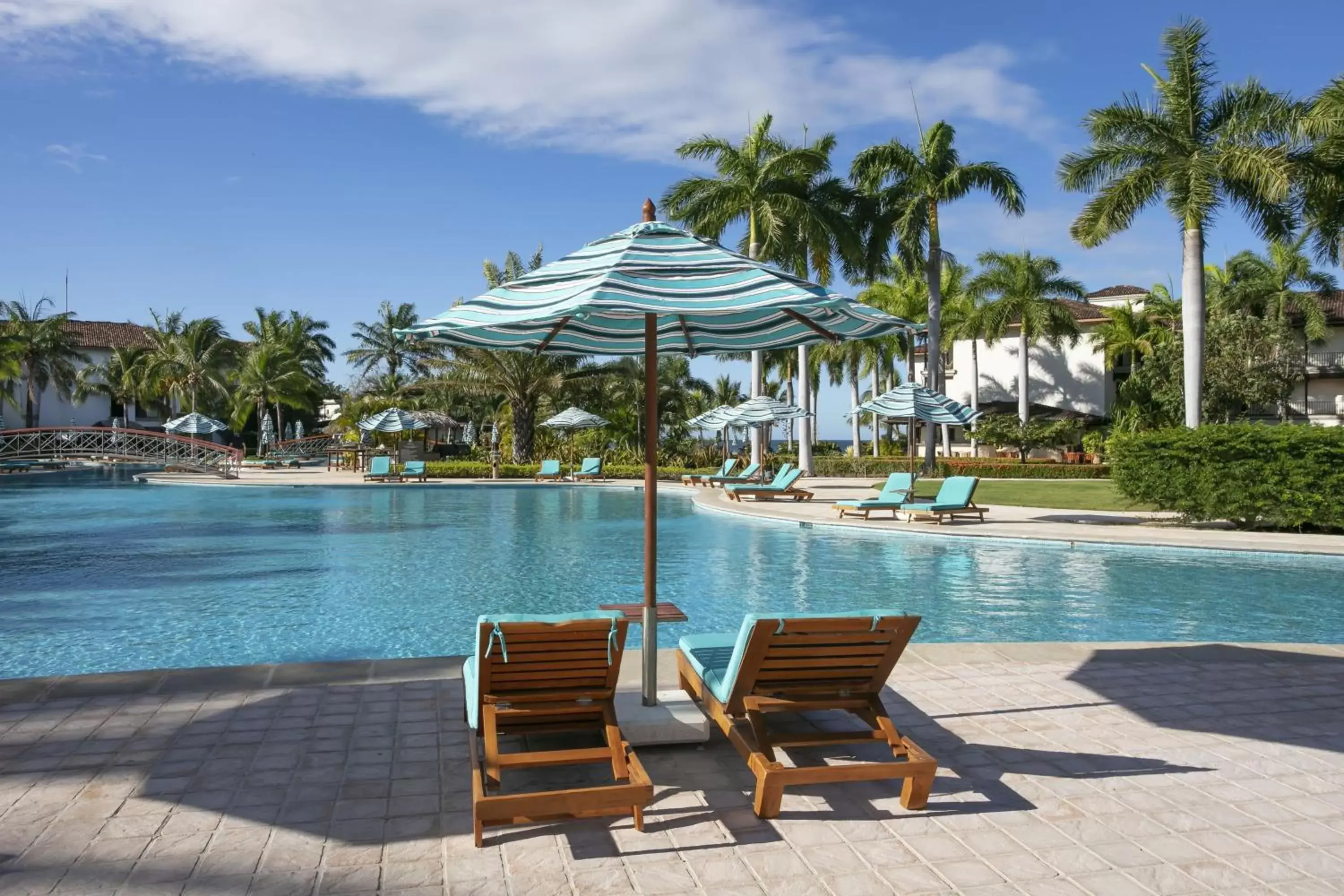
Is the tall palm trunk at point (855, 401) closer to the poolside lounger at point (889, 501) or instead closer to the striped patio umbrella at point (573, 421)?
the striped patio umbrella at point (573, 421)

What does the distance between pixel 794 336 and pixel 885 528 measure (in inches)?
470

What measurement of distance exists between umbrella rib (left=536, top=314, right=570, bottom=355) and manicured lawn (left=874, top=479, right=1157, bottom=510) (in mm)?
15118

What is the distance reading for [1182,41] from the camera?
69.3 ft

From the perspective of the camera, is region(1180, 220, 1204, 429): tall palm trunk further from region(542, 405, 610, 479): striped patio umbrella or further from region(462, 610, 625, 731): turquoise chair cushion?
region(462, 610, 625, 731): turquoise chair cushion

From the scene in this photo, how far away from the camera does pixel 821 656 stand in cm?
408

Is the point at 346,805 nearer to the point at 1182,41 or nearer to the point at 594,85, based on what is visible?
the point at 594,85

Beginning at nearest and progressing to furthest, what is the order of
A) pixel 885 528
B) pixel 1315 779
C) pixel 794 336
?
pixel 1315 779, pixel 794 336, pixel 885 528

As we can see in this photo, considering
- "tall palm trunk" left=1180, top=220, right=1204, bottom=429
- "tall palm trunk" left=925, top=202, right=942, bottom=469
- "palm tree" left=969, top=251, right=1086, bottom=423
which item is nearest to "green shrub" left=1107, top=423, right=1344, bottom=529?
"tall palm trunk" left=1180, top=220, right=1204, bottom=429

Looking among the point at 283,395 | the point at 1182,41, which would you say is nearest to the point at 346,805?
the point at 1182,41

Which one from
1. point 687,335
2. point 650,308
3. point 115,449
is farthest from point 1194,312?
point 115,449

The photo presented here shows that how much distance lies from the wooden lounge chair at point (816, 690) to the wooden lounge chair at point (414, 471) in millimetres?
28242

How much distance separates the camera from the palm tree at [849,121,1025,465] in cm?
3117

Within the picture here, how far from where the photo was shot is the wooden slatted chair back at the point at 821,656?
3.98 metres

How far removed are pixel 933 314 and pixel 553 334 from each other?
26.6 m
